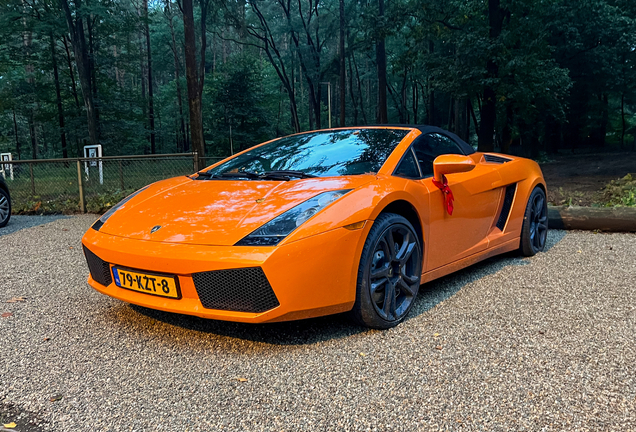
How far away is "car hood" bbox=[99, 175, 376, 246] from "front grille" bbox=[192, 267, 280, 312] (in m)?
0.17

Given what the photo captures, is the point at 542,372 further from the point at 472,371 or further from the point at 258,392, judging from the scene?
the point at 258,392

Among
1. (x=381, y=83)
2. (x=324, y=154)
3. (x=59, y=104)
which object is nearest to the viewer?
(x=324, y=154)

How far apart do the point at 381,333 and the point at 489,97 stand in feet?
49.0

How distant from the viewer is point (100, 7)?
19.8 metres

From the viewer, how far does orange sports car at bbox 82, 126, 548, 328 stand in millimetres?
2248

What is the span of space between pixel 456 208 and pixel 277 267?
1.63 metres

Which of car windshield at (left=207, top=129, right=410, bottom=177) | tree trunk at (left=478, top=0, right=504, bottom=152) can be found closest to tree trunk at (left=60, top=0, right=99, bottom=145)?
tree trunk at (left=478, top=0, right=504, bottom=152)

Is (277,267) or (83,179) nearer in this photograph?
(277,267)

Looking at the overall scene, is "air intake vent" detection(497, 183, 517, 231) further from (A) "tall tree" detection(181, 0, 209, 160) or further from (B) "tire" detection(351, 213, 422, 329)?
(A) "tall tree" detection(181, 0, 209, 160)

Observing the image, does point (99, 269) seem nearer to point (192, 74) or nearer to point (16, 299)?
point (16, 299)

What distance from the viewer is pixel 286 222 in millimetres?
2326

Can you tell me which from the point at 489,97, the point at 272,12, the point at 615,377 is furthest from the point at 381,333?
the point at 272,12

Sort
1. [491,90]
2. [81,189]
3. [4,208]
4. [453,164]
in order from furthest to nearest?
[491,90] → [81,189] → [4,208] → [453,164]

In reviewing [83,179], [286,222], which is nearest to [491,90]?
[83,179]
